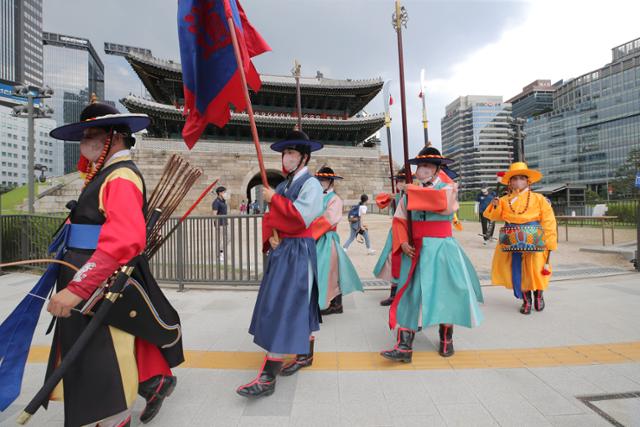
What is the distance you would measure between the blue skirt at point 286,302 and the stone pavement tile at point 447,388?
3.11 ft

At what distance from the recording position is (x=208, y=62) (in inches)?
94.3

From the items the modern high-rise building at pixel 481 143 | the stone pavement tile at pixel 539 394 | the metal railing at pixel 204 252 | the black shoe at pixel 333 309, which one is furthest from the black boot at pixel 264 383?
the modern high-rise building at pixel 481 143

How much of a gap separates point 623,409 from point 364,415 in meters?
1.61

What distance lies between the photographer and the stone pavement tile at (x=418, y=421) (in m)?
1.90

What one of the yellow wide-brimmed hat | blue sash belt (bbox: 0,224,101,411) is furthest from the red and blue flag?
the yellow wide-brimmed hat

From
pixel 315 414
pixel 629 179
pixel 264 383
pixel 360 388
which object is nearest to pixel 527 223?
pixel 360 388

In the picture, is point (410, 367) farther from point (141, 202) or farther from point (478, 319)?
point (141, 202)

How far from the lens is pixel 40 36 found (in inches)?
3219

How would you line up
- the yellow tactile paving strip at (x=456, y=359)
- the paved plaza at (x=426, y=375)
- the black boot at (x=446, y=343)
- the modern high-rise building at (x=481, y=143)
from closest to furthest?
1. the paved plaza at (x=426, y=375)
2. the yellow tactile paving strip at (x=456, y=359)
3. the black boot at (x=446, y=343)
4. the modern high-rise building at (x=481, y=143)

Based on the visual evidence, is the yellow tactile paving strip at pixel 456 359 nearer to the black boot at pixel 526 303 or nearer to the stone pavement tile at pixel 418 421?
the stone pavement tile at pixel 418 421

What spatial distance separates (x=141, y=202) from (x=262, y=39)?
175cm

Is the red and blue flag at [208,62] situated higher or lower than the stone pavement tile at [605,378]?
higher

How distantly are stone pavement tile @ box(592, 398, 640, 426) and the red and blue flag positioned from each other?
3.04 meters

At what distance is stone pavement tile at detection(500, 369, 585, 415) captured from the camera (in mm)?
2023
